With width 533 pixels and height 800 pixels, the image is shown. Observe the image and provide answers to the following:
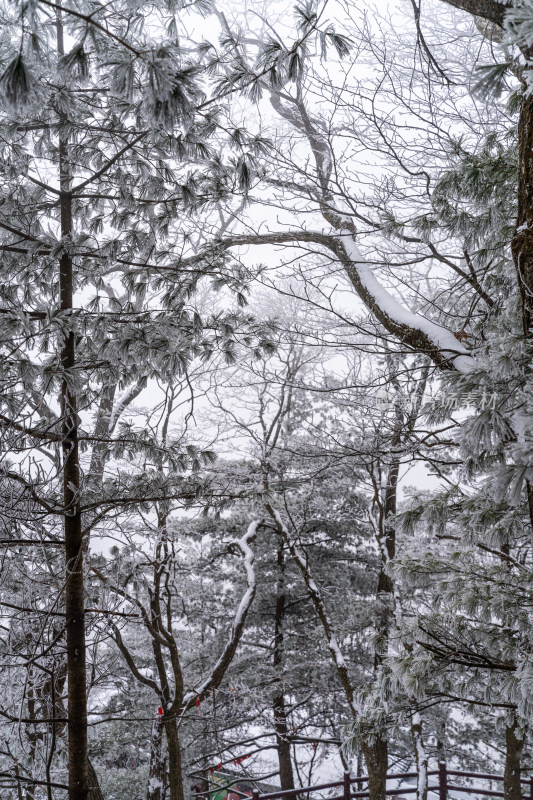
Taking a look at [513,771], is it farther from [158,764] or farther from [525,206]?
[525,206]

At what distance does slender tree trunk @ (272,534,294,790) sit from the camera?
8078 millimetres

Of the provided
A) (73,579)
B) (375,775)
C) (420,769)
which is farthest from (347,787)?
(73,579)

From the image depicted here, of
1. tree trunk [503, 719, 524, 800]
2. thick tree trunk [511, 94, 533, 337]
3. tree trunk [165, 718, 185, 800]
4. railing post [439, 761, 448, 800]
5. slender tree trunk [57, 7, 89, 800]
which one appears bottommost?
railing post [439, 761, 448, 800]

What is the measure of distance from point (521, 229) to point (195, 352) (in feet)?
5.77

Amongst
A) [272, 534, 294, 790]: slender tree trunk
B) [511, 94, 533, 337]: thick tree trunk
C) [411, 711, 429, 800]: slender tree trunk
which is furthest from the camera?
[272, 534, 294, 790]: slender tree trunk

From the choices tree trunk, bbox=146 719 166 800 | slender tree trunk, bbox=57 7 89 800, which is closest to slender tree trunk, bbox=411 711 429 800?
tree trunk, bbox=146 719 166 800

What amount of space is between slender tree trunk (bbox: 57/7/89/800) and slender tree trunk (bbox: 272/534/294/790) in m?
6.02

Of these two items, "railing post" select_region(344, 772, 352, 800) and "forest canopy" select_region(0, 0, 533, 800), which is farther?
"railing post" select_region(344, 772, 352, 800)

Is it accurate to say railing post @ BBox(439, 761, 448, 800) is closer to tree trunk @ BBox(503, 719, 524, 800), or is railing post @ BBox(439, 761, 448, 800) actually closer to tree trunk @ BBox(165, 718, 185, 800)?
tree trunk @ BBox(503, 719, 524, 800)

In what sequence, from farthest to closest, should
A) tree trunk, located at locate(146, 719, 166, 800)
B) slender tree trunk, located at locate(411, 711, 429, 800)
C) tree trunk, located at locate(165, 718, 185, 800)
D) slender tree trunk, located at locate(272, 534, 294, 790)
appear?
slender tree trunk, located at locate(272, 534, 294, 790), tree trunk, located at locate(146, 719, 166, 800), slender tree trunk, located at locate(411, 711, 429, 800), tree trunk, located at locate(165, 718, 185, 800)

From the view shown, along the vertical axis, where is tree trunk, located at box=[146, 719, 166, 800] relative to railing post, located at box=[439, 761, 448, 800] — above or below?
above

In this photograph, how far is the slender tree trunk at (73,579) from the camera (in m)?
2.22

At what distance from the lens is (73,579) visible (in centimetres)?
234

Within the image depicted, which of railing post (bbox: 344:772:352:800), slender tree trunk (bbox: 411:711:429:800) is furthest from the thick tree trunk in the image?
railing post (bbox: 344:772:352:800)
